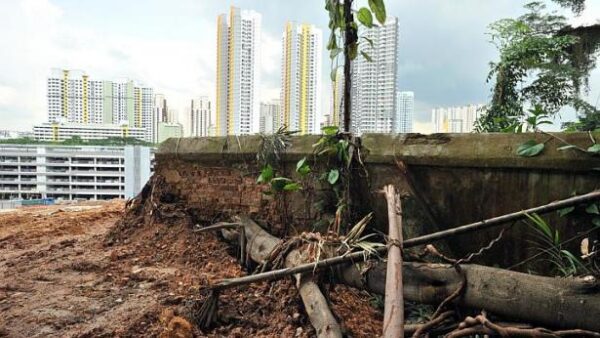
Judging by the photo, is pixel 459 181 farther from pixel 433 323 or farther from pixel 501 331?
pixel 501 331

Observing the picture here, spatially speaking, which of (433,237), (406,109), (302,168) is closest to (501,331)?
(433,237)

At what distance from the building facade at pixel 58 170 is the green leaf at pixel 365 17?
21.5 metres

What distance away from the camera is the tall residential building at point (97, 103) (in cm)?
2755

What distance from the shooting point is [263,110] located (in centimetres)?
741

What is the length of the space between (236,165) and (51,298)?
1.56 metres

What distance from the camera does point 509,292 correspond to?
143cm

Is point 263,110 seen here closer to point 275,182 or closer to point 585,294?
point 275,182

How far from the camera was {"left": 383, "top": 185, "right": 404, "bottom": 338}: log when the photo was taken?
1.17 meters

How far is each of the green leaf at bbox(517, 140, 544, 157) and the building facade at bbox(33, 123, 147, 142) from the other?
2845 centimetres

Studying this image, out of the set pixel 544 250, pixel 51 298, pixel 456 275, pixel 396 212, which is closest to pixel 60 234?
pixel 51 298

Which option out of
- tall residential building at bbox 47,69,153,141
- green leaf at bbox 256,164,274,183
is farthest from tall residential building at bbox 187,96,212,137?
tall residential building at bbox 47,69,153,141

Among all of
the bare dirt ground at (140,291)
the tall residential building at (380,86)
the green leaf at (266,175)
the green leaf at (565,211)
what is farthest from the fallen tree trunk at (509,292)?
the tall residential building at (380,86)

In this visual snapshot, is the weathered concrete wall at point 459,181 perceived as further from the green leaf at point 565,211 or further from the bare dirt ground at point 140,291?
the bare dirt ground at point 140,291

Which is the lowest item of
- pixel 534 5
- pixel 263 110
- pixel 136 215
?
pixel 136 215
